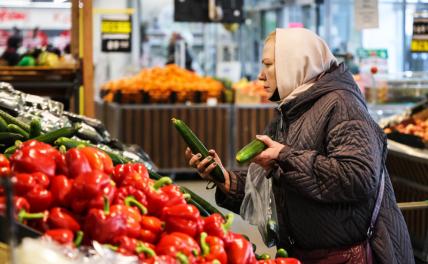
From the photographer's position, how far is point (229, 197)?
12.5 ft

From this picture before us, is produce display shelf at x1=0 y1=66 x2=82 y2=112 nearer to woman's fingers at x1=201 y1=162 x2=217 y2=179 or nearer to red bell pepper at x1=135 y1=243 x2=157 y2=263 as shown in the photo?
woman's fingers at x1=201 y1=162 x2=217 y2=179

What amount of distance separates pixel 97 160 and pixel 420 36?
7.38 meters

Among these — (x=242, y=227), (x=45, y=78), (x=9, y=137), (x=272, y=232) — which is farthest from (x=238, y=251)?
(x=242, y=227)

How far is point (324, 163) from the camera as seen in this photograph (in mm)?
3291

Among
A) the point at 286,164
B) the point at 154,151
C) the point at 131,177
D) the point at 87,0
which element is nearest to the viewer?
the point at 131,177

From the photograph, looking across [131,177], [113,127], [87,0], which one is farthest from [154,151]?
[131,177]

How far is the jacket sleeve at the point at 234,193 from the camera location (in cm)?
380

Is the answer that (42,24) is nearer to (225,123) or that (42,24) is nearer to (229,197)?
(225,123)

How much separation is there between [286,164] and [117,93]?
8.74 meters

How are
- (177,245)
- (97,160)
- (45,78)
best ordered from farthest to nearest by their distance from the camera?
(45,78), (97,160), (177,245)

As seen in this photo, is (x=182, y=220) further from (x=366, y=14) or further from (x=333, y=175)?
(x=366, y=14)

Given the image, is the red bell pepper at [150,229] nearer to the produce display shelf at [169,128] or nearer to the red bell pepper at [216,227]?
the red bell pepper at [216,227]

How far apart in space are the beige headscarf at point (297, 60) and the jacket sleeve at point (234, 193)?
486 mm

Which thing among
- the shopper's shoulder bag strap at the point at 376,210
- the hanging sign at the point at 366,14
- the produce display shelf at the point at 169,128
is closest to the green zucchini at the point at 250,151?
the shopper's shoulder bag strap at the point at 376,210
